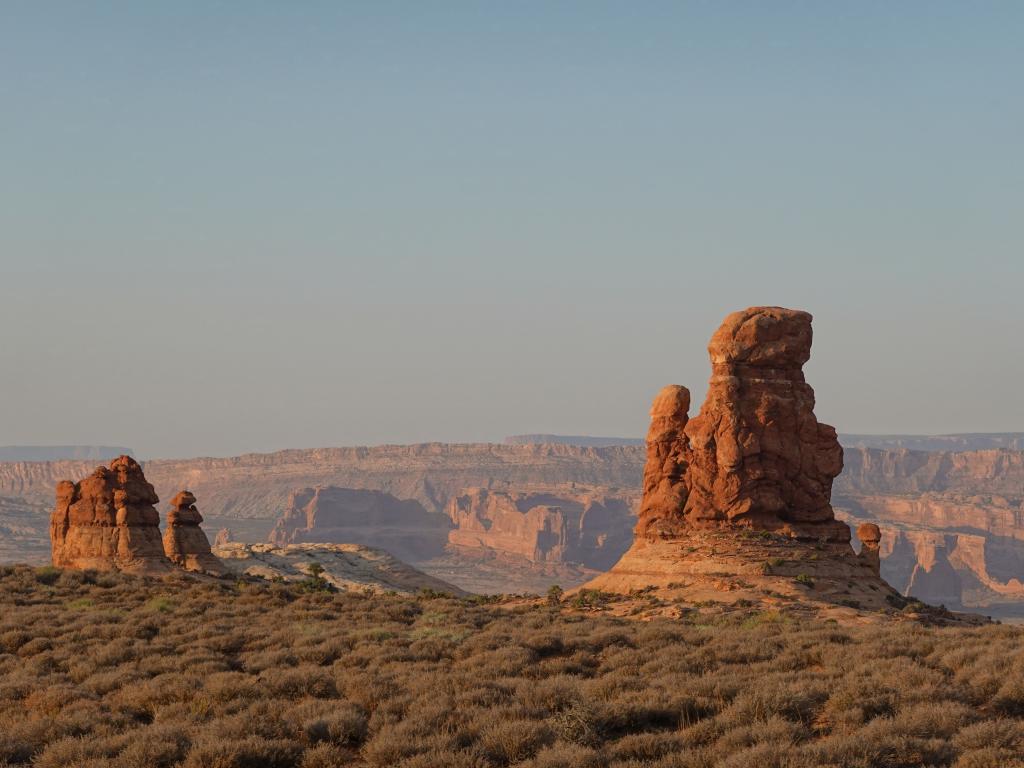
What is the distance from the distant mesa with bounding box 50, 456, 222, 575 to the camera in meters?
53.1

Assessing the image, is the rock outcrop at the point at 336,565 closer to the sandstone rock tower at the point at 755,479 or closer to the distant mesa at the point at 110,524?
the distant mesa at the point at 110,524

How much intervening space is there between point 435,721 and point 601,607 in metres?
23.6

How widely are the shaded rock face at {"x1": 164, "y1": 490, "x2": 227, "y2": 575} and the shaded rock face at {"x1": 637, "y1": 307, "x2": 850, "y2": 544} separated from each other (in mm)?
24757

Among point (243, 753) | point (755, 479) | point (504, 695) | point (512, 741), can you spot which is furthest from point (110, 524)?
point (512, 741)

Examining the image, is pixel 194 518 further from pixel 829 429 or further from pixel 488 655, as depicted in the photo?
pixel 488 655

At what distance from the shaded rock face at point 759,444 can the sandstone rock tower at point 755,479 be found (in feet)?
0.12

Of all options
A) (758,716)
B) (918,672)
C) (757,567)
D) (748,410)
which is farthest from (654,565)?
(758,716)

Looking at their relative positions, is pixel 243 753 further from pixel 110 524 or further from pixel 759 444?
pixel 110 524

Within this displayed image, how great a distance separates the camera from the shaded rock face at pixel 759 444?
140ft

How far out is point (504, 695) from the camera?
1869 centimetres

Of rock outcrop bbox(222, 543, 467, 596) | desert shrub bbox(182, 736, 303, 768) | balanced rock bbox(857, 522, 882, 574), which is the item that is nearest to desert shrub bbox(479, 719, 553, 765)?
desert shrub bbox(182, 736, 303, 768)

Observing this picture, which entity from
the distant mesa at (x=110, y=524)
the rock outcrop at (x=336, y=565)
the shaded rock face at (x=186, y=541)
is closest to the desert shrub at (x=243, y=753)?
the distant mesa at (x=110, y=524)

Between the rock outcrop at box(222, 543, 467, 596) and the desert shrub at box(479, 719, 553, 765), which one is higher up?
the desert shrub at box(479, 719, 553, 765)

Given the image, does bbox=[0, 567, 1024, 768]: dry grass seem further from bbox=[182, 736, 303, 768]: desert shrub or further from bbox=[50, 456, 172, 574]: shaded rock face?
bbox=[50, 456, 172, 574]: shaded rock face
